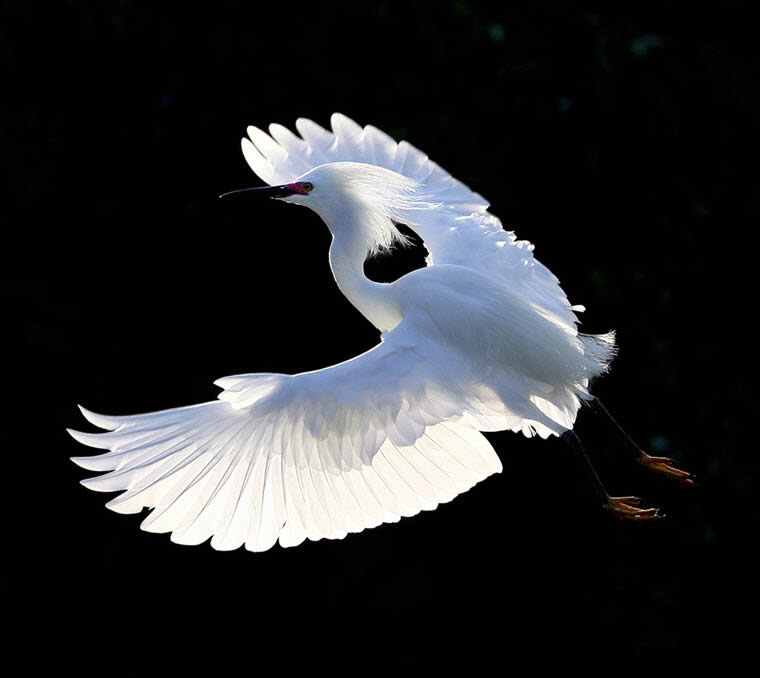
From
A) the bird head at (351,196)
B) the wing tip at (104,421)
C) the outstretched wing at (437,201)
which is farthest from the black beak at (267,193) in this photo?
the wing tip at (104,421)

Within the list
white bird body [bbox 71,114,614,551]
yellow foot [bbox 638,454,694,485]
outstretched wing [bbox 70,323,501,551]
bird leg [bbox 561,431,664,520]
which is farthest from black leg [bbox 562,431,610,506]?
outstretched wing [bbox 70,323,501,551]

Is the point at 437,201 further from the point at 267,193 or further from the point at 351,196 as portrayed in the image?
the point at 267,193

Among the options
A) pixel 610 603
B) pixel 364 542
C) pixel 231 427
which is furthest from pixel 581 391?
pixel 610 603

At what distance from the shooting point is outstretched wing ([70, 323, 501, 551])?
321 centimetres

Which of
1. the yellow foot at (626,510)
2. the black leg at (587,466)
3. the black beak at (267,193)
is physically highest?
the black beak at (267,193)

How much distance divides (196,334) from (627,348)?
2.20 m

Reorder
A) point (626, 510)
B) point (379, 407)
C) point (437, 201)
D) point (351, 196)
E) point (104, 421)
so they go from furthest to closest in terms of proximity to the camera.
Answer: point (437, 201) → point (351, 196) → point (626, 510) → point (379, 407) → point (104, 421)

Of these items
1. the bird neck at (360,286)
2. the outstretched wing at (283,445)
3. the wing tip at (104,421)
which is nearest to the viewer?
the wing tip at (104,421)

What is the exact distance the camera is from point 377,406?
10.8 feet

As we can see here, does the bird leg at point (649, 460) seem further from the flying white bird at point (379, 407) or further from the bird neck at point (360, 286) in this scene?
the bird neck at point (360, 286)

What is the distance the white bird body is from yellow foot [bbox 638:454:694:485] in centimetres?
42

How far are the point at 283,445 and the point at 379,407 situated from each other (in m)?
0.26

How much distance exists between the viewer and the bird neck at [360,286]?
3783 millimetres

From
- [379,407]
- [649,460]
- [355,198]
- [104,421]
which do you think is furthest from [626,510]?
[104,421]
